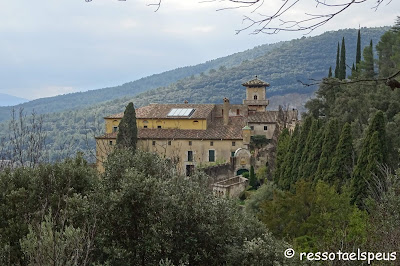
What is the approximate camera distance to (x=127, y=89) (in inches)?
6496

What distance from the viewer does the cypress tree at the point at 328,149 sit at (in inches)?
866

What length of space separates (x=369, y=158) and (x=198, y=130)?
25.4 metres

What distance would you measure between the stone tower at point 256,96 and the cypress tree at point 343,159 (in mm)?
26928

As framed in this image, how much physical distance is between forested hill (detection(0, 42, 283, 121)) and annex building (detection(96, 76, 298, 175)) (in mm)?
95125

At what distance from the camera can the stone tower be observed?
4897 centimetres

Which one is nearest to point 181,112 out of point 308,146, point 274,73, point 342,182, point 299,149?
point 299,149

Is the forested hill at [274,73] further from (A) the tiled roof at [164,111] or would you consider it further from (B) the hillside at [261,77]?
(A) the tiled roof at [164,111]

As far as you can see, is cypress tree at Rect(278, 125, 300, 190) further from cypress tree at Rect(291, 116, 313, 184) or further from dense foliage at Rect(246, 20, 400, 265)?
cypress tree at Rect(291, 116, 313, 184)

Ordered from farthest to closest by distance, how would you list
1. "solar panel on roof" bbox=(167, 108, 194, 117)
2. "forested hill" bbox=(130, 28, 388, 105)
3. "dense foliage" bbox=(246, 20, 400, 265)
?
"forested hill" bbox=(130, 28, 388, 105) → "solar panel on roof" bbox=(167, 108, 194, 117) → "dense foliage" bbox=(246, 20, 400, 265)

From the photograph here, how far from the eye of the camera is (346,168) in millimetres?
21000

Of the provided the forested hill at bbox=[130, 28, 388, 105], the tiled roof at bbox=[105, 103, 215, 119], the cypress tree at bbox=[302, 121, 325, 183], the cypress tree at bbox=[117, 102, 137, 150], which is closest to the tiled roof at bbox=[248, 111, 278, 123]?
the tiled roof at bbox=[105, 103, 215, 119]

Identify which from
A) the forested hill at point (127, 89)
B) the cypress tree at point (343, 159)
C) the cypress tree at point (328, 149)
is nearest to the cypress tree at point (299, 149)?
the cypress tree at point (328, 149)

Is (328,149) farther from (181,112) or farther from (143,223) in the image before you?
(181,112)

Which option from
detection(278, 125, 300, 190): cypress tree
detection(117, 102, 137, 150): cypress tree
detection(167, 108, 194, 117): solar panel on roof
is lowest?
detection(278, 125, 300, 190): cypress tree
